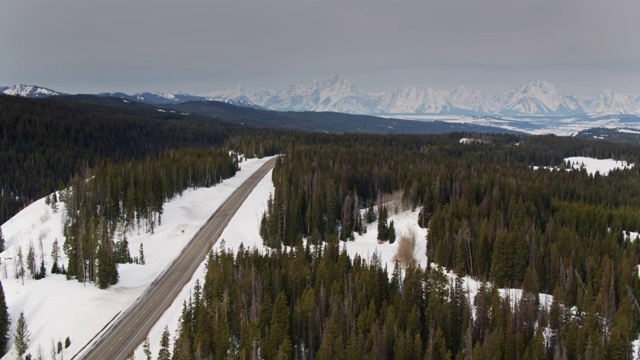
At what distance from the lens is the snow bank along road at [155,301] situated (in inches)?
2185

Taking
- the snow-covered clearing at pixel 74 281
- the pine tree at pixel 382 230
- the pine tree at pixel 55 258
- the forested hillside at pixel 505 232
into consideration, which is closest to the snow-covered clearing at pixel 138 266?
the snow-covered clearing at pixel 74 281

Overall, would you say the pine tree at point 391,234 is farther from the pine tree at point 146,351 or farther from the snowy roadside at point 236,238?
the pine tree at point 146,351

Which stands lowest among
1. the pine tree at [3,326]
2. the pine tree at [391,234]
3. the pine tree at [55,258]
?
the pine tree at [3,326]

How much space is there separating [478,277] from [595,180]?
89.9 meters

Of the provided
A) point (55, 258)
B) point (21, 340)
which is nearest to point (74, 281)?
point (55, 258)

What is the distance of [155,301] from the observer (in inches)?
2672

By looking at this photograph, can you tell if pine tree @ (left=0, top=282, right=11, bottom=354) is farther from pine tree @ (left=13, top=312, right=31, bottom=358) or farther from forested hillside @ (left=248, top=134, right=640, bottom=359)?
forested hillside @ (left=248, top=134, right=640, bottom=359)

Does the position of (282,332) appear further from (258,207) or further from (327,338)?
(258,207)

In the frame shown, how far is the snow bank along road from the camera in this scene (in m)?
55.5

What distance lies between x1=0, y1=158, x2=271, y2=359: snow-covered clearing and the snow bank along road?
1512mm

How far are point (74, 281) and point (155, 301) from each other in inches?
650

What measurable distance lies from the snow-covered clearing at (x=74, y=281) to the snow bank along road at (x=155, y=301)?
1.51 m

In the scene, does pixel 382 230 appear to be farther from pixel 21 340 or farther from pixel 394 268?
pixel 21 340

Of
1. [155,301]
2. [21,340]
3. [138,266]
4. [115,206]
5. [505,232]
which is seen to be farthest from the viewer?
[115,206]
